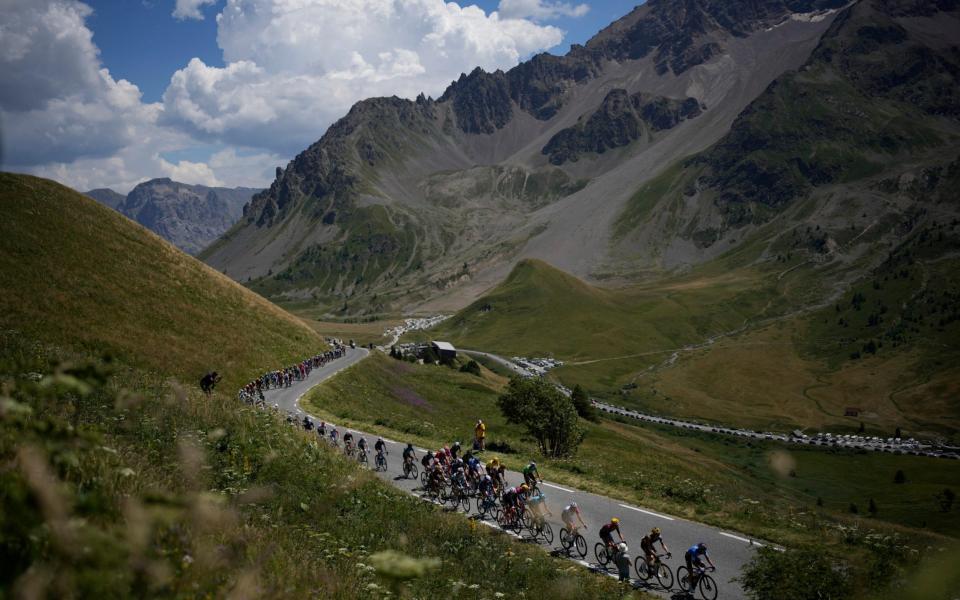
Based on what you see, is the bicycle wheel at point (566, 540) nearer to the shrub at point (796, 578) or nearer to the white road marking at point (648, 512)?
the white road marking at point (648, 512)

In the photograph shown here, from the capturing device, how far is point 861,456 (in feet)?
389

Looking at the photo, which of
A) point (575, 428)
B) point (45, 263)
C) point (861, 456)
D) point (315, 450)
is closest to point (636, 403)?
point (861, 456)

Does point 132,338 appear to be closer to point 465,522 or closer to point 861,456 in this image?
point 465,522

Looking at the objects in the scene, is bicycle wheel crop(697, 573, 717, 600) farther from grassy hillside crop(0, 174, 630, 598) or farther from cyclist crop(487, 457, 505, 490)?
cyclist crop(487, 457, 505, 490)

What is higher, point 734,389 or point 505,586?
point 505,586

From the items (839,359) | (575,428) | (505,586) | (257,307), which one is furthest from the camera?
(839,359)

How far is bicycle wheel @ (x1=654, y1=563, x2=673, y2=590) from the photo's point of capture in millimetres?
19250

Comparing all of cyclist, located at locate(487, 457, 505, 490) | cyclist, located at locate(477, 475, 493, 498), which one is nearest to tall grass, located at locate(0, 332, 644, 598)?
cyclist, located at locate(477, 475, 493, 498)

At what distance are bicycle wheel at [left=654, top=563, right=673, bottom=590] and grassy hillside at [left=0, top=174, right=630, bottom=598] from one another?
1.92m

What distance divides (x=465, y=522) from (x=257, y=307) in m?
63.6

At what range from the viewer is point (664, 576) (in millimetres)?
19281

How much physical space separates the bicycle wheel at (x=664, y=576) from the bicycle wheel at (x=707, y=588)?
1.09m

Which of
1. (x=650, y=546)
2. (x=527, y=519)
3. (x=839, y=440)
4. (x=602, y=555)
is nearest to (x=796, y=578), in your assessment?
(x=650, y=546)

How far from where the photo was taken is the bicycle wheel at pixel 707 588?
59.5 feet
